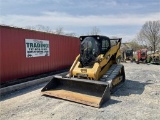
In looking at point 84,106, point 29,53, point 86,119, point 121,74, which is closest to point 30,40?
point 29,53

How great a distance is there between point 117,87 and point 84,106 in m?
2.52

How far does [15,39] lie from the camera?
9.52 metres

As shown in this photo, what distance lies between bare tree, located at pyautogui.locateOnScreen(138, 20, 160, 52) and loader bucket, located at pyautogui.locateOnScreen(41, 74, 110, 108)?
142 ft

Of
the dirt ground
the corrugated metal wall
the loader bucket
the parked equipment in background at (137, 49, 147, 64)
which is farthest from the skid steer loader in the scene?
the parked equipment in background at (137, 49, 147, 64)

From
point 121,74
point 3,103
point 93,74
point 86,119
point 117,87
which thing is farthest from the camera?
point 121,74

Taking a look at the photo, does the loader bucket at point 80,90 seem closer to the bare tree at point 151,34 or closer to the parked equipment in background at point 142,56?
the parked equipment in background at point 142,56

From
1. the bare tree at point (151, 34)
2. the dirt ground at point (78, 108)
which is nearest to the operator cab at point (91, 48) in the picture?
the dirt ground at point (78, 108)

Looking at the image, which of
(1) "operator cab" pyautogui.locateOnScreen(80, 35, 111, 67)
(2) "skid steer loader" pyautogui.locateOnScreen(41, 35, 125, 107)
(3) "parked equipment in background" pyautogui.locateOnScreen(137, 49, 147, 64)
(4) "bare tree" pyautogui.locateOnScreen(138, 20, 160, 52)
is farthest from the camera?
(4) "bare tree" pyautogui.locateOnScreen(138, 20, 160, 52)

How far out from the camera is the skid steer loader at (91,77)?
6617 millimetres

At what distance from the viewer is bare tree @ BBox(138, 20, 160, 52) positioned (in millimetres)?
47934

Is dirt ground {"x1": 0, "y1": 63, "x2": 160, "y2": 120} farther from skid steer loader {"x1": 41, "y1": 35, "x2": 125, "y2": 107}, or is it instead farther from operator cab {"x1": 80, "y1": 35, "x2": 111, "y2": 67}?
operator cab {"x1": 80, "y1": 35, "x2": 111, "y2": 67}

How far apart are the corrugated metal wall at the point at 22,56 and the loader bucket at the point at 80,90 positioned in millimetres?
2628

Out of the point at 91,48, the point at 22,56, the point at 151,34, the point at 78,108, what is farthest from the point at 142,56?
the point at 151,34

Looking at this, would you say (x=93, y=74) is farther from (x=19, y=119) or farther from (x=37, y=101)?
(x=19, y=119)
